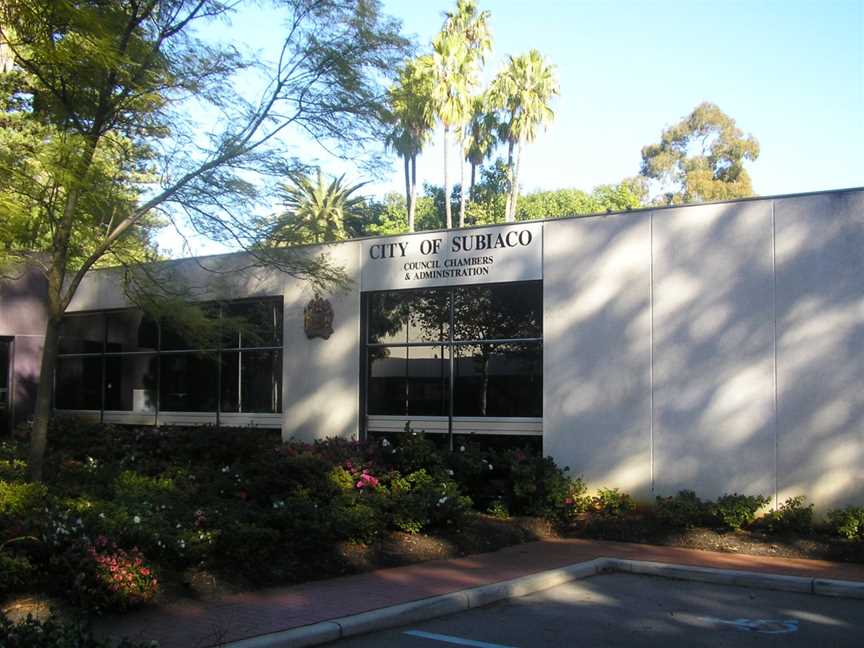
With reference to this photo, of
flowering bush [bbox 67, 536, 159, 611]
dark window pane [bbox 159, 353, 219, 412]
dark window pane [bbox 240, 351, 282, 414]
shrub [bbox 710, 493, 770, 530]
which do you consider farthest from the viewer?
dark window pane [bbox 159, 353, 219, 412]

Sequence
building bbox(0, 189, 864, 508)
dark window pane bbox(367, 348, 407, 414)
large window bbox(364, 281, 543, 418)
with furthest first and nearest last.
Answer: dark window pane bbox(367, 348, 407, 414)
large window bbox(364, 281, 543, 418)
building bbox(0, 189, 864, 508)

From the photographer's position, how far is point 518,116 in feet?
147

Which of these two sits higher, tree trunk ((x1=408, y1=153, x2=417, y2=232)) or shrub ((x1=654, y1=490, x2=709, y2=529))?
tree trunk ((x1=408, y1=153, x2=417, y2=232))

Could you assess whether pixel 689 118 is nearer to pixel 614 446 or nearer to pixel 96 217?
pixel 614 446

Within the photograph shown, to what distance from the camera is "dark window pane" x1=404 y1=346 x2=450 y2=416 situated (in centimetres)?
1594

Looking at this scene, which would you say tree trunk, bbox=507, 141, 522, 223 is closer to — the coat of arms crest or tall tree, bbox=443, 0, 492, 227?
tall tree, bbox=443, 0, 492, 227

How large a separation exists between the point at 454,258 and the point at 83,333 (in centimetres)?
1075

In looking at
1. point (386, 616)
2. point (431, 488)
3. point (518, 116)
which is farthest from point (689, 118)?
point (386, 616)

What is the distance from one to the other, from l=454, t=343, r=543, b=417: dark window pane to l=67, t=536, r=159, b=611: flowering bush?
318 inches

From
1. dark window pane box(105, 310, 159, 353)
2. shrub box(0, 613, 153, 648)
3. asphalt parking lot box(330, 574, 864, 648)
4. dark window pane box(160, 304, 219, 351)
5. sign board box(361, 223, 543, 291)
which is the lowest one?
asphalt parking lot box(330, 574, 864, 648)

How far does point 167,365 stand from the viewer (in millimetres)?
20078

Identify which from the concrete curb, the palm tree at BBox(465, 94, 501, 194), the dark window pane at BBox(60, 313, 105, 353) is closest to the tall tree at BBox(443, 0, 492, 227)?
the palm tree at BBox(465, 94, 501, 194)

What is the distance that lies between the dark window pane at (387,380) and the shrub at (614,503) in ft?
13.8

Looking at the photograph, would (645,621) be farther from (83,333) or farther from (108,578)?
(83,333)
